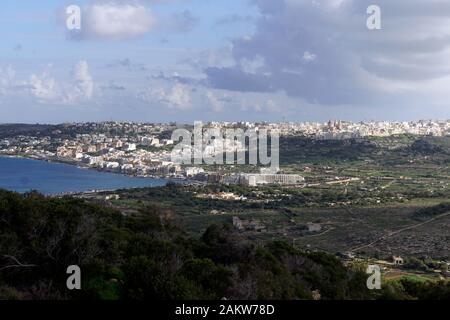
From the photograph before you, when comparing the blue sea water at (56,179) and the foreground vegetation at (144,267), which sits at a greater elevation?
the foreground vegetation at (144,267)

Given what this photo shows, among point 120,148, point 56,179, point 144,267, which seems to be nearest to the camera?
point 144,267

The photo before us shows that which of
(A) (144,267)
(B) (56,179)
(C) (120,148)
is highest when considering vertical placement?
(A) (144,267)

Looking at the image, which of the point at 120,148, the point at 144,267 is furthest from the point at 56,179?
the point at 144,267

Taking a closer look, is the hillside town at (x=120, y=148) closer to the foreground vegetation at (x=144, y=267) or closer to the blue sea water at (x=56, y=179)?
the blue sea water at (x=56, y=179)

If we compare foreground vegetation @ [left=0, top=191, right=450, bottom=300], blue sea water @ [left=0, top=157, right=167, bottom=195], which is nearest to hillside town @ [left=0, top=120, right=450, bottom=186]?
blue sea water @ [left=0, top=157, right=167, bottom=195]

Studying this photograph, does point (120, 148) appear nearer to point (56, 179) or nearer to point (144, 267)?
point (56, 179)

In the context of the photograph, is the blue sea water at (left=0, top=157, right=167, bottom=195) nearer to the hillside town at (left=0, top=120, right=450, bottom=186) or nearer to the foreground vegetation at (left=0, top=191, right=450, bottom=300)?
the hillside town at (left=0, top=120, right=450, bottom=186)

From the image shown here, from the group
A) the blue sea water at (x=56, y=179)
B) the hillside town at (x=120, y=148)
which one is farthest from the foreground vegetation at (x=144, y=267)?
the hillside town at (x=120, y=148)

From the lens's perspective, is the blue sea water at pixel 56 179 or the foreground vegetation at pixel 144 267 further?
the blue sea water at pixel 56 179

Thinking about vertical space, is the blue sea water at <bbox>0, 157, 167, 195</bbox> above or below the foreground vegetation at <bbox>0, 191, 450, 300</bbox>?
below
